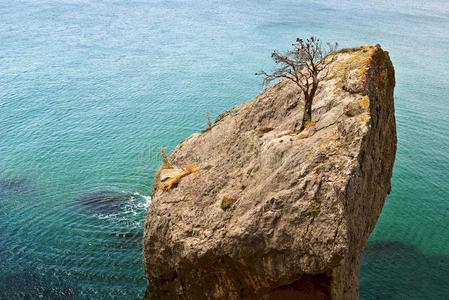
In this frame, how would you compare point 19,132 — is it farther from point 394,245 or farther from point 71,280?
point 394,245

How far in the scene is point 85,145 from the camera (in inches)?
1694

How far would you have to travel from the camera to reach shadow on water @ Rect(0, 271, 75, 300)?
24.7 metres

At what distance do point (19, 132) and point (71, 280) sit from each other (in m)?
24.3

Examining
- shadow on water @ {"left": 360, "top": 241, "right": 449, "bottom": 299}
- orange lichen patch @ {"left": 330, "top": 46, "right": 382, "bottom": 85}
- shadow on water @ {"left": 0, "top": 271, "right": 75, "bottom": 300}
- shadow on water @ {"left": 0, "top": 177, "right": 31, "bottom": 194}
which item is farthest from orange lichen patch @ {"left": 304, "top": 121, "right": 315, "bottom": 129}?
shadow on water @ {"left": 0, "top": 177, "right": 31, "bottom": 194}

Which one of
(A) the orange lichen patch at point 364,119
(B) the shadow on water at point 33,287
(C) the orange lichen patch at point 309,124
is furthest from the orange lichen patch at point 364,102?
(B) the shadow on water at point 33,287

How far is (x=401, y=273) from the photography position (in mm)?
26750

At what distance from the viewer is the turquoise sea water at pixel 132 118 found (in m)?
27.3

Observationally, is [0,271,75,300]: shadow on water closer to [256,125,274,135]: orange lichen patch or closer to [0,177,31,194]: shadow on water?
[0,177,31,194]: shadow on water

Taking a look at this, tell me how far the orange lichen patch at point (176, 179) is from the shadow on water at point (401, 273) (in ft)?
41.2

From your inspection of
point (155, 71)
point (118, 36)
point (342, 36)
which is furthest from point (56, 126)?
point (342, 36)

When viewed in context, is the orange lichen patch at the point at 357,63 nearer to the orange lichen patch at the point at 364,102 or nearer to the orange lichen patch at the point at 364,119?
the orange lichen patch at the point at 364,102

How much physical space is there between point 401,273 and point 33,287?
832 inches

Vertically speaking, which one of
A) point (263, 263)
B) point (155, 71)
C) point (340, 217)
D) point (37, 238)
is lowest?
point (37, 238)

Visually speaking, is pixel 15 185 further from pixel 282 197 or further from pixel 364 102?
pixel 364 102
